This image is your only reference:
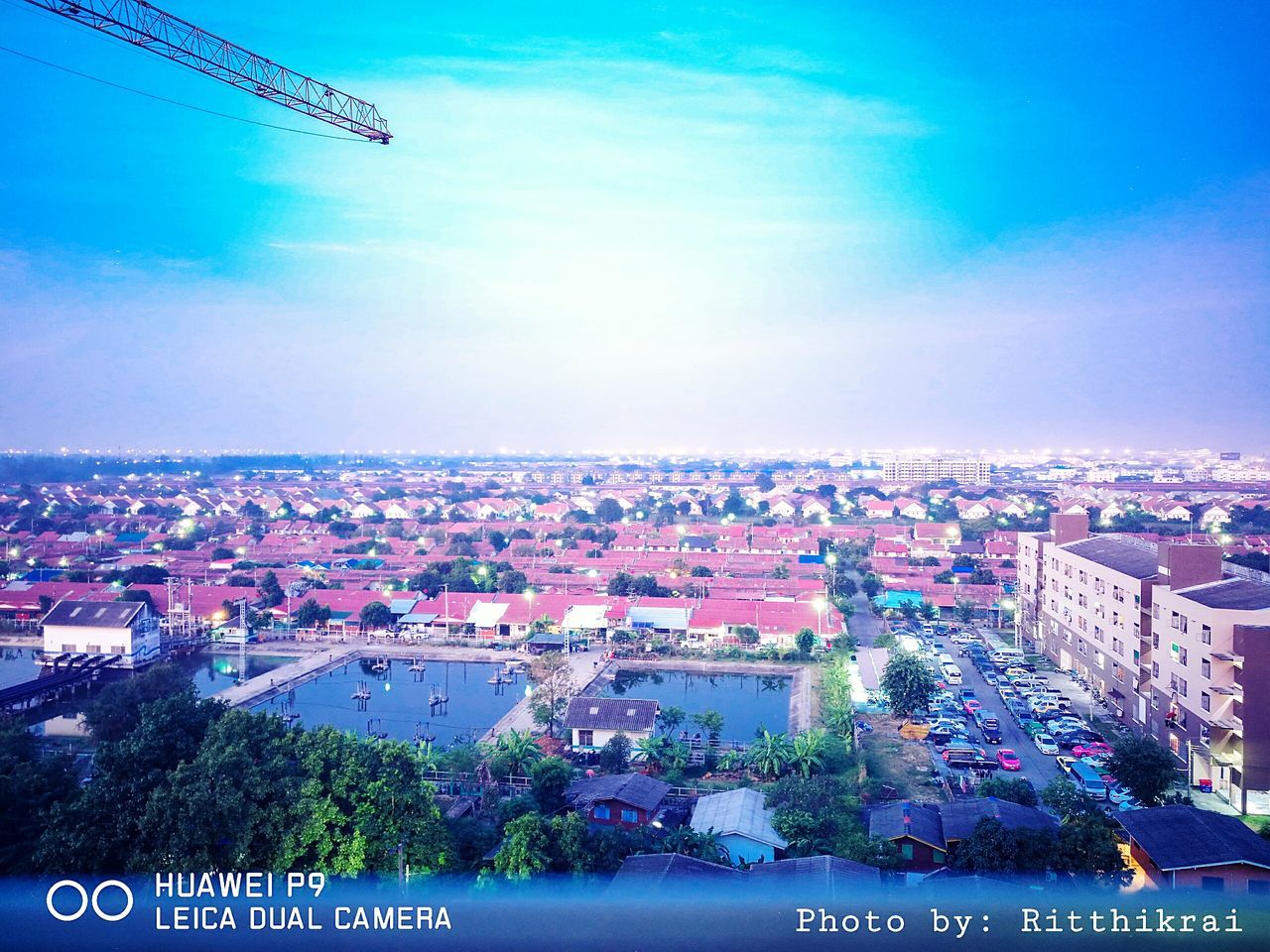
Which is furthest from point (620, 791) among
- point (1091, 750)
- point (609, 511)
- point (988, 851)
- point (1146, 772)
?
point (609, 511)

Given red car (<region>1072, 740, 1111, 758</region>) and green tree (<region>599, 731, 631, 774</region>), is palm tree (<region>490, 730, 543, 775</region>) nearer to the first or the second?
green tree (<region>599, 731, 631, 774</region>)

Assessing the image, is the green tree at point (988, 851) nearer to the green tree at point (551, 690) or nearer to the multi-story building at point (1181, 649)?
the multi-story building at point (1181, 649)

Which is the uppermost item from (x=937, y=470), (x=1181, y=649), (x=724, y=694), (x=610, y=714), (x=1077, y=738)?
(x=937, y=470)

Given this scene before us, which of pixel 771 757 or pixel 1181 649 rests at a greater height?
pixel 1181 649

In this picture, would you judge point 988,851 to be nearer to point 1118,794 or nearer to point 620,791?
point 620,791

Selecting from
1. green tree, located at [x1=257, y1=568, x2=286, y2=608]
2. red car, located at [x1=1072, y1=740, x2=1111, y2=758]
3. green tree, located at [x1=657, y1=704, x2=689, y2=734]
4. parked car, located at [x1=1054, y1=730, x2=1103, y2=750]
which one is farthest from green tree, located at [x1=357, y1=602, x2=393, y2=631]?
red car, located at [x1=1072, y1=740, x2=1111, y2=758]

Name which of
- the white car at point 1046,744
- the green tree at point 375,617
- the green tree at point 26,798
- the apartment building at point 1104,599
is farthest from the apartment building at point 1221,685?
the green tree at point 375,617
